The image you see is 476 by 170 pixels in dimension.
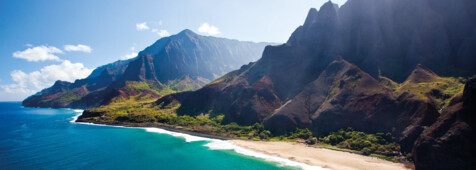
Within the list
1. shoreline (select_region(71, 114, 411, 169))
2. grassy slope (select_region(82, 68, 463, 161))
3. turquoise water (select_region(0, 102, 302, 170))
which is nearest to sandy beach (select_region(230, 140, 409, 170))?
shoreline (select_region(71, 114, 411, 169))

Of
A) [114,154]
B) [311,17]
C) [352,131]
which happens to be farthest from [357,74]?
[114,154]

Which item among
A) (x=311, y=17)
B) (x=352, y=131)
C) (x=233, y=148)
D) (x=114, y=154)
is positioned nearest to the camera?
(x=114, y=154)

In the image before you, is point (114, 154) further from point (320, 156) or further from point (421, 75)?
point (421, 75)

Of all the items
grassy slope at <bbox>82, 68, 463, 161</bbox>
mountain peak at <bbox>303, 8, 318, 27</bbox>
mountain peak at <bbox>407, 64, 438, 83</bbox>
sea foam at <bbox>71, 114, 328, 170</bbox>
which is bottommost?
sea foam at <bbox>71, 114, 328, 170</bbox>

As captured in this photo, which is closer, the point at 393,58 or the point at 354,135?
the point at 354,135

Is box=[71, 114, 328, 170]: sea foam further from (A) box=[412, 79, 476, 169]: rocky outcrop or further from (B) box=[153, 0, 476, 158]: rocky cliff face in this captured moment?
(A) box=[412, 79, 476, 169]: rocky outcrop

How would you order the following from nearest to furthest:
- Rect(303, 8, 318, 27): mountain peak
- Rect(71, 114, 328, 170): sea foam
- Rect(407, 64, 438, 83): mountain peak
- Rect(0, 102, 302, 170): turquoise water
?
Rect(0, 102, 302, 170): turquoise water → Rect(71, 114, 328, 170): sea foam → Rect(407, 64, 438, 83): mountain peak → Rect(303, 8, 318, 27): mountain peak

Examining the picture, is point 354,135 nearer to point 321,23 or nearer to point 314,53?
point 314,53

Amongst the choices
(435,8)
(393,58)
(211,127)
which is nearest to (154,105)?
(211,127)
